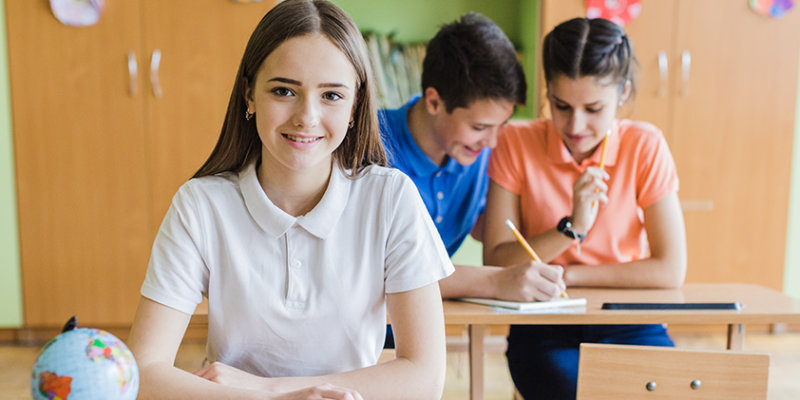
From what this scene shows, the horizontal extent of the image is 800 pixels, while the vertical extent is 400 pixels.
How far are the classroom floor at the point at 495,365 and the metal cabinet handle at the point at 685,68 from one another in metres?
1.18

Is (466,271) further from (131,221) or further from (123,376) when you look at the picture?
(131,221)

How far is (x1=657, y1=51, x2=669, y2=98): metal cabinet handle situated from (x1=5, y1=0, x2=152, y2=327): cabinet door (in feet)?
7.76

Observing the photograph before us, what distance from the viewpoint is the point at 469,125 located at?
68.1 inches

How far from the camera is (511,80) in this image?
171 cm

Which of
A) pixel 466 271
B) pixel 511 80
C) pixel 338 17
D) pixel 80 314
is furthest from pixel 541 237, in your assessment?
pixel 80 314

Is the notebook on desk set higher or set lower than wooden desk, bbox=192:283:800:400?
higher

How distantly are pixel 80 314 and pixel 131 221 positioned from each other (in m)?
0.52

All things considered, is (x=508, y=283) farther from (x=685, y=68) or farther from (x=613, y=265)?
(x=685, y=68)

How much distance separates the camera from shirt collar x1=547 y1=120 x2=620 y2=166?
178 cm

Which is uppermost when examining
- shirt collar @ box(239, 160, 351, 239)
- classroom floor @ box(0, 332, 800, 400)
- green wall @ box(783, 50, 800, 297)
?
shirt collar @ box(239, 160, 351, 239)

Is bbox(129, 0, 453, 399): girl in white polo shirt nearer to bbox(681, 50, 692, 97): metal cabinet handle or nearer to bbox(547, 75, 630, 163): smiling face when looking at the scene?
bbox(547, 75, 630, 163): smiling face

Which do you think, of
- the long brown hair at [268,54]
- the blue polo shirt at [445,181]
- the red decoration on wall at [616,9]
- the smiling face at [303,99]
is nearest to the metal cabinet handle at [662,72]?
the red decoration on wall at [616,9]

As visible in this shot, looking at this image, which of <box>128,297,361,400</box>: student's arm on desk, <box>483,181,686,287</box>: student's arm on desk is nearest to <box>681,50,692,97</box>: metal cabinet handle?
<box>483,181,686,287</box>: student's arm on desk

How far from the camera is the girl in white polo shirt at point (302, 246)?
1065 mm
